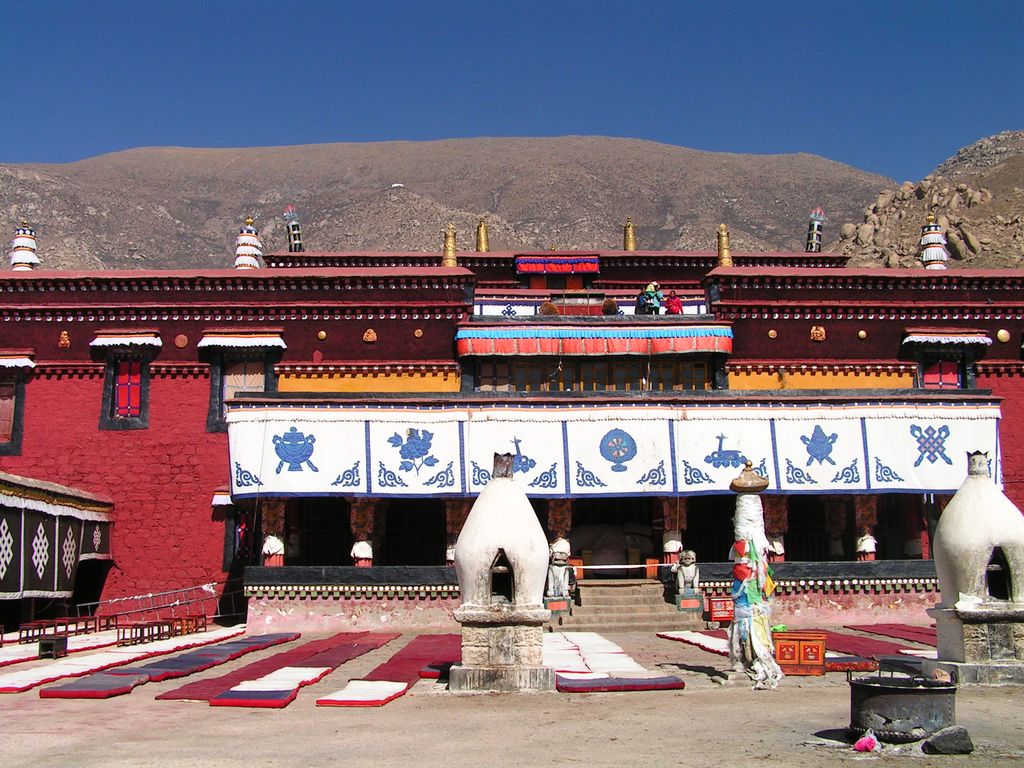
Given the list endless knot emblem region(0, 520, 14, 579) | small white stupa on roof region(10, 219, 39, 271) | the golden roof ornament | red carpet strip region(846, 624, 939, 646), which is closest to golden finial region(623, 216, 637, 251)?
red carpet strip region(846, 624, 939, 646)

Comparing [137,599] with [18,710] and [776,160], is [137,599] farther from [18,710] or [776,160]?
[776,160]

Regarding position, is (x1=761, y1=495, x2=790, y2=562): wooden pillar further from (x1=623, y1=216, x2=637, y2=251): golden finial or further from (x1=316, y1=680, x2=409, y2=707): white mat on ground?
(x1=623, y1=216, x2=637, y2=251): golden finial

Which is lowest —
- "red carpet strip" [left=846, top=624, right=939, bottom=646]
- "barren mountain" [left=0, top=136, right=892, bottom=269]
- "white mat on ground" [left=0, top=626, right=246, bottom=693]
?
"red carpet strip" [left=846, top=624, right=939, bottom=646]

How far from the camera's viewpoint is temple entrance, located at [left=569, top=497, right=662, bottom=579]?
81.9ft

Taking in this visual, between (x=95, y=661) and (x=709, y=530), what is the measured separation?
1522cm

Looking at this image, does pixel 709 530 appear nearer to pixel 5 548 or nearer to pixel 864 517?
pixel 864 517

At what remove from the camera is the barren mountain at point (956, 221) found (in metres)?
67.8

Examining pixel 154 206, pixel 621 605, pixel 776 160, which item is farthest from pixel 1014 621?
pixel 776 160

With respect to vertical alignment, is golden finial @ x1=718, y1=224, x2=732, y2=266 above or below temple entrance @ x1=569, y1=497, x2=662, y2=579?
Answer: above

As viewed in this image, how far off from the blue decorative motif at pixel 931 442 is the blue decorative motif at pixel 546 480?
26.5ft

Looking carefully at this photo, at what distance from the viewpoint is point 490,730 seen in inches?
394

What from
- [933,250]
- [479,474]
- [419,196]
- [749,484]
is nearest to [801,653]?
[749,484]

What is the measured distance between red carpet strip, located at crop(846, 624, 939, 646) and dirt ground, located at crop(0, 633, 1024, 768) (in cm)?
666

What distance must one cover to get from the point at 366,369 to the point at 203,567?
634cm
